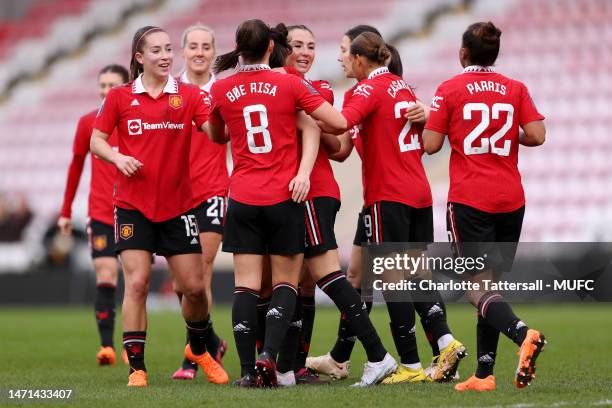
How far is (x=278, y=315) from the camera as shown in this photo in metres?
6.18

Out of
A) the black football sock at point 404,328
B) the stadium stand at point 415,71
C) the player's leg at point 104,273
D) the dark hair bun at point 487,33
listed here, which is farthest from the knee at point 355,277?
the stadium stand at point 415,71

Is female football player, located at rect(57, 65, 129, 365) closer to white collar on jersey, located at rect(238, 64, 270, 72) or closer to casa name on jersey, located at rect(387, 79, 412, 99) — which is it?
white collar on jersey, located at rect(238, 64, 270, 72)

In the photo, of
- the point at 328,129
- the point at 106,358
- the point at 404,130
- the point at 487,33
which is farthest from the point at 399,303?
the point at 106,358

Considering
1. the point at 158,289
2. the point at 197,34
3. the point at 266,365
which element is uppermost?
the point at 197,34

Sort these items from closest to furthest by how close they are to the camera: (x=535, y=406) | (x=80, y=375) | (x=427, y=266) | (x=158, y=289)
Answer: (x=535, y=406) < (x=427, y=266) < (x=80, y=375) < (x=158, y=289)

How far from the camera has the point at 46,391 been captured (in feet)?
21.3

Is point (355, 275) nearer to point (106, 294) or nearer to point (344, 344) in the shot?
point (344, 344)

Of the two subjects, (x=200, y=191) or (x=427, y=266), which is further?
(x=200, y=191)

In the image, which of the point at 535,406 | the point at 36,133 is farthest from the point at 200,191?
the point at 36,133

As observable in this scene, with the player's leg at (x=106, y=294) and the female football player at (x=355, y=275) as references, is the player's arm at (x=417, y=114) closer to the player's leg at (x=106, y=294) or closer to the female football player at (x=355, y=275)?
the female football player at (x=355, y=275)

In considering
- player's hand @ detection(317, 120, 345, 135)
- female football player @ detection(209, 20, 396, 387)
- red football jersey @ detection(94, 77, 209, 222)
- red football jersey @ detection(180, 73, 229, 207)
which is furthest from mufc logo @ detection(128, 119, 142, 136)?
player's hand @ detection(317, 120, 345, 135)

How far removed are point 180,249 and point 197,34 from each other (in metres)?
1.88

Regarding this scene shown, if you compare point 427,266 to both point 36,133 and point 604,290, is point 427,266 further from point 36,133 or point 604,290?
point 36,133


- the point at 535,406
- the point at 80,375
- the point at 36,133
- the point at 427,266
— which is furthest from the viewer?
the point at 36,133
